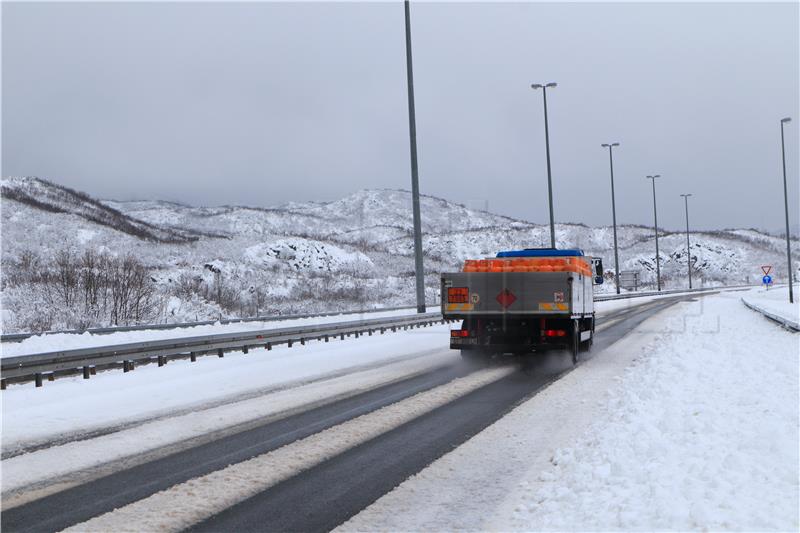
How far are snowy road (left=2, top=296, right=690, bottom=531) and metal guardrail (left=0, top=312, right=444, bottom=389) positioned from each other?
3.61 meters

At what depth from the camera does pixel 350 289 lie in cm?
5022

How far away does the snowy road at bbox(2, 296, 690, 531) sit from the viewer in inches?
197

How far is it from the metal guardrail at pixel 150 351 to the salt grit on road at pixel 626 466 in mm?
8323

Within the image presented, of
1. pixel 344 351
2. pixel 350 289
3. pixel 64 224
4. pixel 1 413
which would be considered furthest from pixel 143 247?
pixel 1 413

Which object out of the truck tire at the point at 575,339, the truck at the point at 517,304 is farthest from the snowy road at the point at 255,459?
the truck tire at the point at 575,339

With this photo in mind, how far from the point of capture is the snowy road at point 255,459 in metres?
5.02

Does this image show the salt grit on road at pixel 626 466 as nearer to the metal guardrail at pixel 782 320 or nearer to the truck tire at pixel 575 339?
the truck tire at pixel 575 339

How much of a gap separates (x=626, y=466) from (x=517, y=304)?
829 cm

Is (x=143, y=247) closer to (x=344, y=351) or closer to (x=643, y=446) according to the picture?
(x=344, y=351)

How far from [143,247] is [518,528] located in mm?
72717

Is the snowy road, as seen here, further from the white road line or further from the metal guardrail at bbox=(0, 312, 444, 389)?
the metal guardrail at bbox=(0, 312, 444, 389)

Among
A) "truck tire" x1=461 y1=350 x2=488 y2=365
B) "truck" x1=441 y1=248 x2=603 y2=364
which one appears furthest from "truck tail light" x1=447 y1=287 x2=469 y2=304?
"truck tire" x1=461 y1=350 x2=488 y2=365

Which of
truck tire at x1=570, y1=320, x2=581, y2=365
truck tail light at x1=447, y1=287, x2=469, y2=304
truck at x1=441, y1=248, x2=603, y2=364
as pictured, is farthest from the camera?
truck tail light at x1=447, y1=287, x2=469, y2=304

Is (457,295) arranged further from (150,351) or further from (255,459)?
(255,459)
